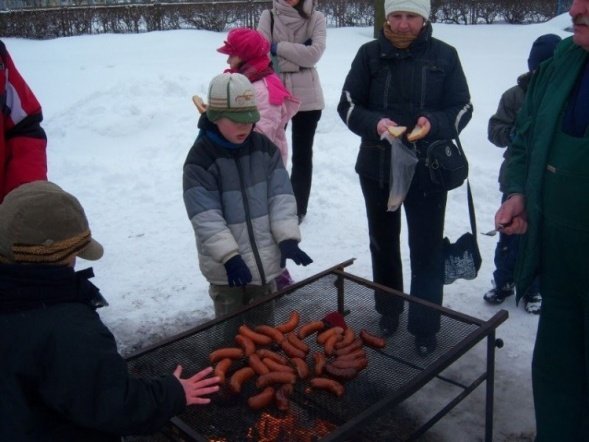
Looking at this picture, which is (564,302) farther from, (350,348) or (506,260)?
(506,260)

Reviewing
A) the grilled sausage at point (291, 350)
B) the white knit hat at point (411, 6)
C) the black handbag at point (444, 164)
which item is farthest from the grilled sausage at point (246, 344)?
the white knit hat at point (411, 6)

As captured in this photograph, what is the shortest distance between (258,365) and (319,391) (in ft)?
0.89

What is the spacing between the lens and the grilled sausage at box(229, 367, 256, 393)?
7.83ft

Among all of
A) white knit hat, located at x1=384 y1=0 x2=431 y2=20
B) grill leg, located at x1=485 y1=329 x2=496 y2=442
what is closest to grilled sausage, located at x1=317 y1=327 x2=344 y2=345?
grill leg, located at x1=485 y1=329 x2=496 y2=442

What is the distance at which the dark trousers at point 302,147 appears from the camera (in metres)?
5.22

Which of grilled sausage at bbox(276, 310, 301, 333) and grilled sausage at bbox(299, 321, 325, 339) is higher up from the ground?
grilled sausage at bbox(276, 310, 301, 333)

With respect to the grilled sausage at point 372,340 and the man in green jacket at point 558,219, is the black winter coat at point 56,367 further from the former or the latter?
the man in green jacket at point 558,219

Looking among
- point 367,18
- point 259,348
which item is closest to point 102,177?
point 259,348

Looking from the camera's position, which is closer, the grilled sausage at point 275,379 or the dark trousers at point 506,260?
the grilled sausage at point 275,379

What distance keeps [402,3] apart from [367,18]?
58.9 feet

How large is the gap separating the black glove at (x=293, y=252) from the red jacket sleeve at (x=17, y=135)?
1.16 metres

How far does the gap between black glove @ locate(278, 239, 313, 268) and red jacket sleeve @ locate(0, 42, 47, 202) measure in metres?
1.16

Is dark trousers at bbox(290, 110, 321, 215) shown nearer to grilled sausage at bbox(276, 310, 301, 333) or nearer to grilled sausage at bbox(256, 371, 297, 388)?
grilled sausage at bbox(276, 310, 301, 333)

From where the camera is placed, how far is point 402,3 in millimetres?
3100
